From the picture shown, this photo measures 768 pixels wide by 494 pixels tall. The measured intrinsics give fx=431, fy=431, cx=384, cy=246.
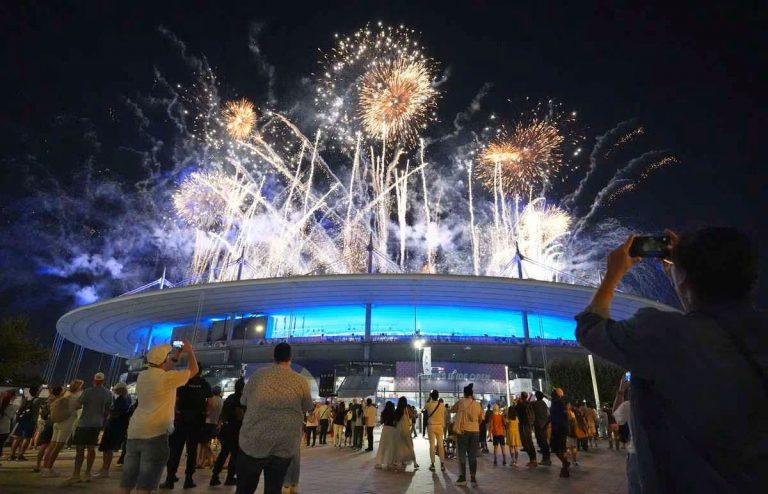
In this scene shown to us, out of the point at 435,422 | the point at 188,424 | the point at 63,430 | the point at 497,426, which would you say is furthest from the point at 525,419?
the point at 63,430

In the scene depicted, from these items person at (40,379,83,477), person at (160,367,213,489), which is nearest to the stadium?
person at (40,379,83,477)

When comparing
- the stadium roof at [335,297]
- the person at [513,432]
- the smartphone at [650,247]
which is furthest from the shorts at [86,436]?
the stadium roof at [335,297]

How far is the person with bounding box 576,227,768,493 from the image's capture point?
4.78ft

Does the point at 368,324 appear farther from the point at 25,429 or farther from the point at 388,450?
the point at 25,429

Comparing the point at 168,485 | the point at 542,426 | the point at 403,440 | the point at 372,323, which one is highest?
the point at 372,323

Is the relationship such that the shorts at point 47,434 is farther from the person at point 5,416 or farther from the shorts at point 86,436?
the shorts at point 86,436

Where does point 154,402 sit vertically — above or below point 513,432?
above

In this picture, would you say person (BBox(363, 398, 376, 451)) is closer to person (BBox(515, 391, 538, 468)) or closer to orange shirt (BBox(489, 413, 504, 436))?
orange shirt (BBox(489, 413, 504, 436))

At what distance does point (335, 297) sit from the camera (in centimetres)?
4100

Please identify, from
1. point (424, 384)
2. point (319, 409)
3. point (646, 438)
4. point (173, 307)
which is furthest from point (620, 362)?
point (173, 307)

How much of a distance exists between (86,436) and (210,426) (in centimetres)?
252

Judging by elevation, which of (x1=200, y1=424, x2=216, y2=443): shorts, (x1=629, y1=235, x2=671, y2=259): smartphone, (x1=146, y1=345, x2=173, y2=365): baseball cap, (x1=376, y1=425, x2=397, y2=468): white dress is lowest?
(x1=376, y1=425, x2=397, y2=468): white dress

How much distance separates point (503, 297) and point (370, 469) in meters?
32.0

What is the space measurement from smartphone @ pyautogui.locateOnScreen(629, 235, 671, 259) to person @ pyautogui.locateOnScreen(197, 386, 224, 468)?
30.3 ft
